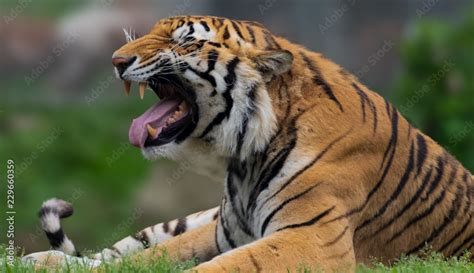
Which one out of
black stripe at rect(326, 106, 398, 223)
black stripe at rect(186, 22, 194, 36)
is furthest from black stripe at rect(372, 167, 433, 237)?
black stripe at rect(186, 22, 194, 36)

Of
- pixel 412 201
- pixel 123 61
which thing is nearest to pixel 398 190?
pixel 412 201

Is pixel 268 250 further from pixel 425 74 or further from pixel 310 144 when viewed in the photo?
pixel 425 74

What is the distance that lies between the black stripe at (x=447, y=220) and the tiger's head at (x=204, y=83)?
779 millimetres

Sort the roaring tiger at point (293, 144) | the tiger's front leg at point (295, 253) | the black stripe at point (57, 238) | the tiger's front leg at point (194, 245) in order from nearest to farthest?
the tiger's front leg at point (295, 253)
the roaring tiger at point (293, 144)
the tiger's front leg at point (194, 245)
the black stripe at point (57, 238)

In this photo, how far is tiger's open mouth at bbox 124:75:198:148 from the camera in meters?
4.50

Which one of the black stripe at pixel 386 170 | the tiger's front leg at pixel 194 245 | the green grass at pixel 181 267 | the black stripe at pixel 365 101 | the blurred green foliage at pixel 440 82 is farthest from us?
the blurred green foliage at pixel 440 82

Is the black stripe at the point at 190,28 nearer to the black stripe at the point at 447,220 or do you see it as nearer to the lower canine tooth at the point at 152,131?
the lower canine tooth at the point at 152,131

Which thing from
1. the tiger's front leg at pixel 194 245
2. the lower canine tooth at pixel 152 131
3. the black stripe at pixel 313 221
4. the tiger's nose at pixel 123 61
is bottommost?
the tiger's front leg at pixel 194 245

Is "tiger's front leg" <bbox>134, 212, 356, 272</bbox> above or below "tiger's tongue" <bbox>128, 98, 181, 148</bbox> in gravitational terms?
below

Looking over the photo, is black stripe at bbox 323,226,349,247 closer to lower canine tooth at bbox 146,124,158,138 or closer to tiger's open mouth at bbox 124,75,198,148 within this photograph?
tiger's open mouth at bbox 124,75,198,148

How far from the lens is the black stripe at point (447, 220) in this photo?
15.3 feet

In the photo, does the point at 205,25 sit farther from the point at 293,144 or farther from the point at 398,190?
the point at 398,190

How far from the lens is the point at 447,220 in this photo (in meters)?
4.70

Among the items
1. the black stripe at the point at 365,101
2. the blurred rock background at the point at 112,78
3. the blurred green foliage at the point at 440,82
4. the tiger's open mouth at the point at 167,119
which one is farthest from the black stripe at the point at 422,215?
the blurred rock background at the point at 112,78
